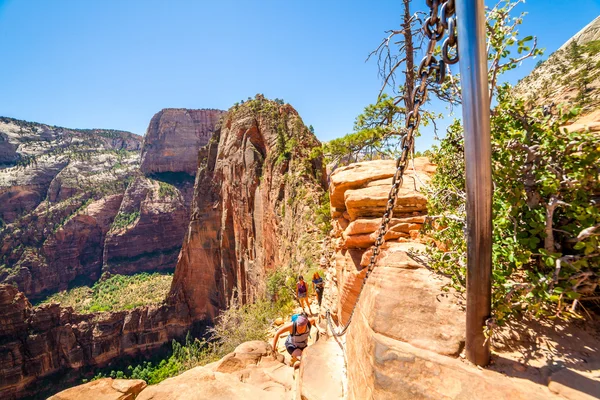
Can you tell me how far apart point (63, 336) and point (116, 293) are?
25659 millimetres

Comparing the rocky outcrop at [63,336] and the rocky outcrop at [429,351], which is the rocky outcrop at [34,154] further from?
the rocky outcrop at [429,351]

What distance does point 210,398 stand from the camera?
4.49 m

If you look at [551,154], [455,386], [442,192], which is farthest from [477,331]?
[442,192]

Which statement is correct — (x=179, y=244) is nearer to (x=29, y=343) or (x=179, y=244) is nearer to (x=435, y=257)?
(x=29, y=343)

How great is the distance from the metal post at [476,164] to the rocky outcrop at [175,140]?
89.0 meters

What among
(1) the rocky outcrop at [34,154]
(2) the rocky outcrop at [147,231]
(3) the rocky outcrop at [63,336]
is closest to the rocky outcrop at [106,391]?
(3) the rocky outcrop at [63,336]

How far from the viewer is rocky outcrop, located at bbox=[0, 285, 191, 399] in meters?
29.6

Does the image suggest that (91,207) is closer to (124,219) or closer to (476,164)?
(124,219)

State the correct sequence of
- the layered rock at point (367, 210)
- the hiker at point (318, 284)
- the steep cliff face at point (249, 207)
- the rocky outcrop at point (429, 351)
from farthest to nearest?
the steep cliff face at point (249, 207)
the hiker at point (318, 284)
the layered rock at point (367, 210)
the rocky outcrop at point (429, 351)

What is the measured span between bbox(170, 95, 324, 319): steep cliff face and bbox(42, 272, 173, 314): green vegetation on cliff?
54.7 feet

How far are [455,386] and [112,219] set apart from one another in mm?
89295

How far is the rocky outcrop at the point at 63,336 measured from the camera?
97.1 ft

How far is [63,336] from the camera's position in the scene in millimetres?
32812

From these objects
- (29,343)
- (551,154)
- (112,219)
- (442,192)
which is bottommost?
(29,343)
